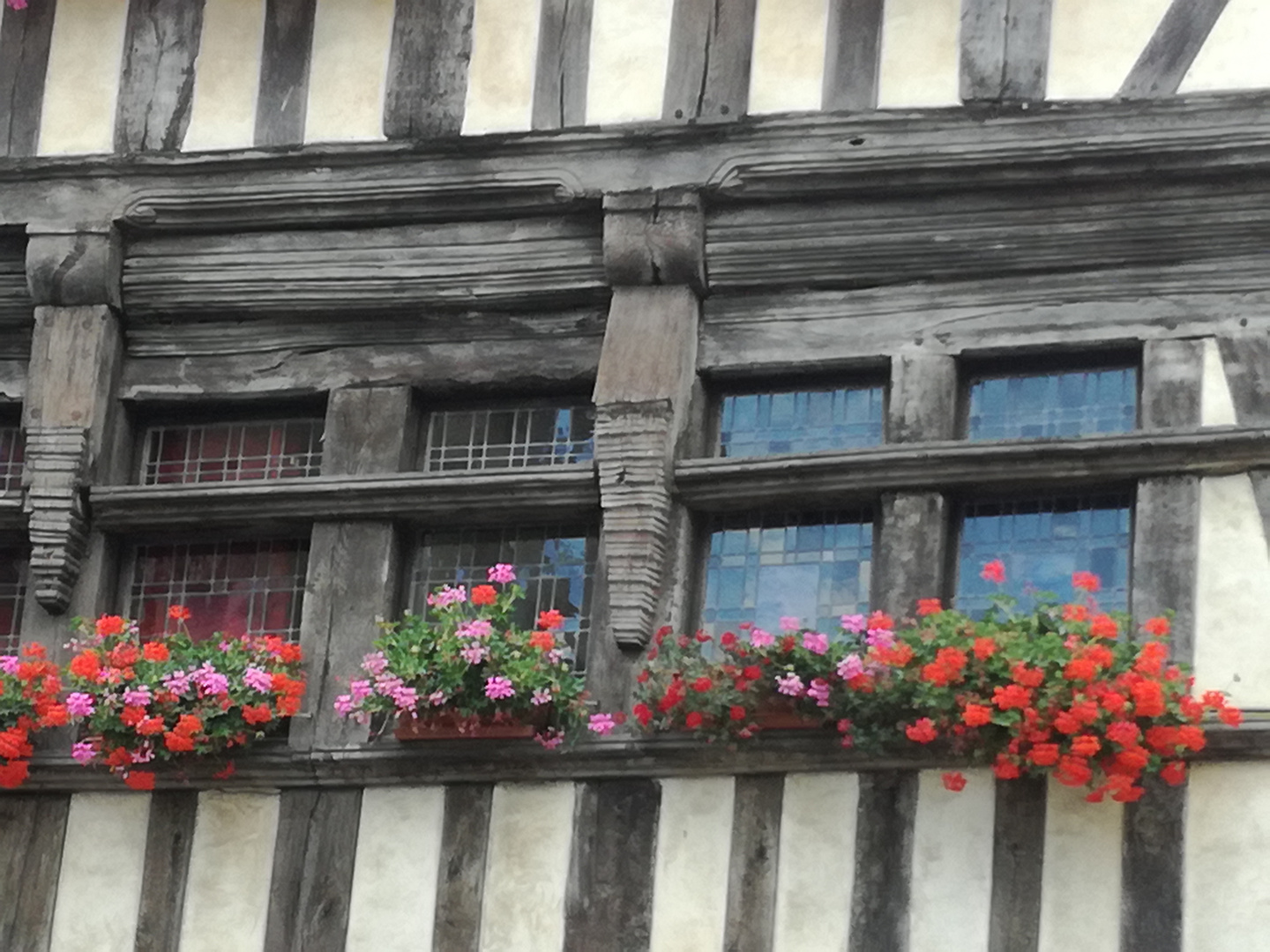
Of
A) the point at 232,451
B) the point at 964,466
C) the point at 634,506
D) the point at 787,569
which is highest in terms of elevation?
the point at 232,451

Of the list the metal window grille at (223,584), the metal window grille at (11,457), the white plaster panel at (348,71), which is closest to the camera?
the metal window grille at (223,584)

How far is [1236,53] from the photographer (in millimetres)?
10453

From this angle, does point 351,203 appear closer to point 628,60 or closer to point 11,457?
point 628,60

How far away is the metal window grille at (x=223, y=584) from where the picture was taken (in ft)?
36.7

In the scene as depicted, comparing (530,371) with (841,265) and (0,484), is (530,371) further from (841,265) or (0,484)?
(0,484)

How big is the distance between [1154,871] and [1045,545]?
4.00 feet

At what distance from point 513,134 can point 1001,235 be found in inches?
67.7

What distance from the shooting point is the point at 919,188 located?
35.1ft

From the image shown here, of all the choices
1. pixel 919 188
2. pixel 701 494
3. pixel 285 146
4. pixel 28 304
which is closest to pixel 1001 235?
pixel 919 188

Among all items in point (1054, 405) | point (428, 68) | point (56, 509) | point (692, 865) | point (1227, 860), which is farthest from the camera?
point (428, 68)

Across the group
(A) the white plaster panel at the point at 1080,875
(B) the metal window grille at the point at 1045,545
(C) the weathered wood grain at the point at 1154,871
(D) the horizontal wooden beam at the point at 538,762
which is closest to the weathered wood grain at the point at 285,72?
(D) the horizontal wooden beam at the point at 538,762

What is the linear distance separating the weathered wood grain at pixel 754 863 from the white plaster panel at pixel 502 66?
8.19 ft

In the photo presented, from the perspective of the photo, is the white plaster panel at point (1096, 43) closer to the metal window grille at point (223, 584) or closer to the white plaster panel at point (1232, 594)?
the white plaster panel at point (1232, 594)

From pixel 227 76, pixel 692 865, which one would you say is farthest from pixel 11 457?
pixel 692 865
